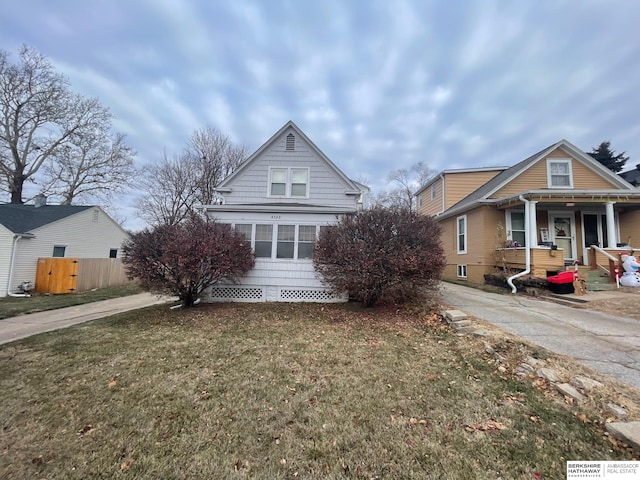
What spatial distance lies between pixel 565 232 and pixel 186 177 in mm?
27019

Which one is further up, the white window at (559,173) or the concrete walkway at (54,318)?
the white window at (559,173)

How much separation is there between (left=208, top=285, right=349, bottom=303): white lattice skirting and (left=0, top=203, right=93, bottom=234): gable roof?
485 inches

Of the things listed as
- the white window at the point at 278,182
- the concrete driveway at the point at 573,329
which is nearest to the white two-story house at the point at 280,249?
the white window at the point at 278,182

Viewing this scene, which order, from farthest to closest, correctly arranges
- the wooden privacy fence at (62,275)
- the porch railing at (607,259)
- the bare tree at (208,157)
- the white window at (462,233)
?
the bare tree at (208,157), the wooden privacy fence at (62,275), the white window at (462,233), the porch railing at (607,259)

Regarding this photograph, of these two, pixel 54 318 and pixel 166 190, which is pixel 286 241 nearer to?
pixel 54 318

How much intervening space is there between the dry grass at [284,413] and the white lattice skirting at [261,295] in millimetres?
3955

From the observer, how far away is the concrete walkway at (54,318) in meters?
6.78

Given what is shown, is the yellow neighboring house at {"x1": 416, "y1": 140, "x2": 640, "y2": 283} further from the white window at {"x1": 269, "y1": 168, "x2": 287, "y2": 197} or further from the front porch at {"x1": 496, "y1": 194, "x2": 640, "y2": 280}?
the white window at {"x1": 269, "y1": 168, "x2": 287, "y2": 197}

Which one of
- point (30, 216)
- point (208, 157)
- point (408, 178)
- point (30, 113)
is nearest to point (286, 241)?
point (30, 216)

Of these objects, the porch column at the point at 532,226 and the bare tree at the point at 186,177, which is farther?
the bare tree at the point at 186,177

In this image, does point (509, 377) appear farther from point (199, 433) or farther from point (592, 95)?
point (592, 95)

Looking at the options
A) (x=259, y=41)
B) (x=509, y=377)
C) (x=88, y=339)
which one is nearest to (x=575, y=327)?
(x=509, y=377)

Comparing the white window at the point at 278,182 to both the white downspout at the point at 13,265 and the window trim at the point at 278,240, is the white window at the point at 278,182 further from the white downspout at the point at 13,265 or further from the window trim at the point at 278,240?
the white downspout at the point at 13,265

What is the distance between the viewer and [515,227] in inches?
469
